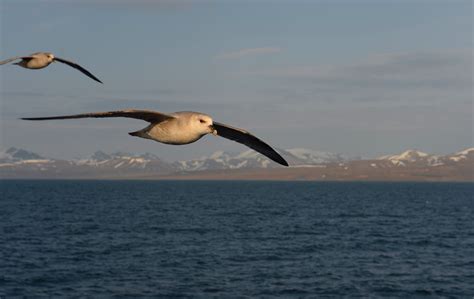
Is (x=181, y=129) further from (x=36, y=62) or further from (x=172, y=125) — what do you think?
(x=36, y=62)

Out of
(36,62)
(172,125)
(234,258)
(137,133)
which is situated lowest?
(234,258)

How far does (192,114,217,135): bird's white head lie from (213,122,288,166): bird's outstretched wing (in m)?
2.54

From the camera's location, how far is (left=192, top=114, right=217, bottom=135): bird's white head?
550 inches

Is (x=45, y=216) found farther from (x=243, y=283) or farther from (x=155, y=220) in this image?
(x=243, y=283)

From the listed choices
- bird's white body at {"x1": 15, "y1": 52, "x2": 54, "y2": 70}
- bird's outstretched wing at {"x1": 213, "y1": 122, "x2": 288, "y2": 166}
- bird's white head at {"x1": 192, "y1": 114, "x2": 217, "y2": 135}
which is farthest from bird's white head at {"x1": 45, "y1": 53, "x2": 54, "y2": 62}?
bird's white head at {"x1": 192, "y1": 114, "x2": 217, "y2": 135}

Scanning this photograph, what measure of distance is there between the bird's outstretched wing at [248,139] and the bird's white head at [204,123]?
2543 mm

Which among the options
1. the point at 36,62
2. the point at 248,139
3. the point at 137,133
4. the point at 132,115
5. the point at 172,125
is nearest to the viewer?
the point at 132,115

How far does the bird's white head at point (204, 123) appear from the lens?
45.9ft

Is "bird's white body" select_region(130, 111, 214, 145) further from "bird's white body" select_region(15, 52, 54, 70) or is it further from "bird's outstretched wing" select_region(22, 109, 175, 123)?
"bird's white body" select_region(15, 52, 54, 70)

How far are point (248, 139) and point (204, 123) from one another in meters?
4.10

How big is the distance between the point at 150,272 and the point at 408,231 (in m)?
80.9

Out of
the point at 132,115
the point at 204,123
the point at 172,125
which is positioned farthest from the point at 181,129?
the point at 132,115

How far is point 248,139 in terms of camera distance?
18.1 meters

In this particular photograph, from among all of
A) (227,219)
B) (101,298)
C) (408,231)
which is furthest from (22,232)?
(408,231)
